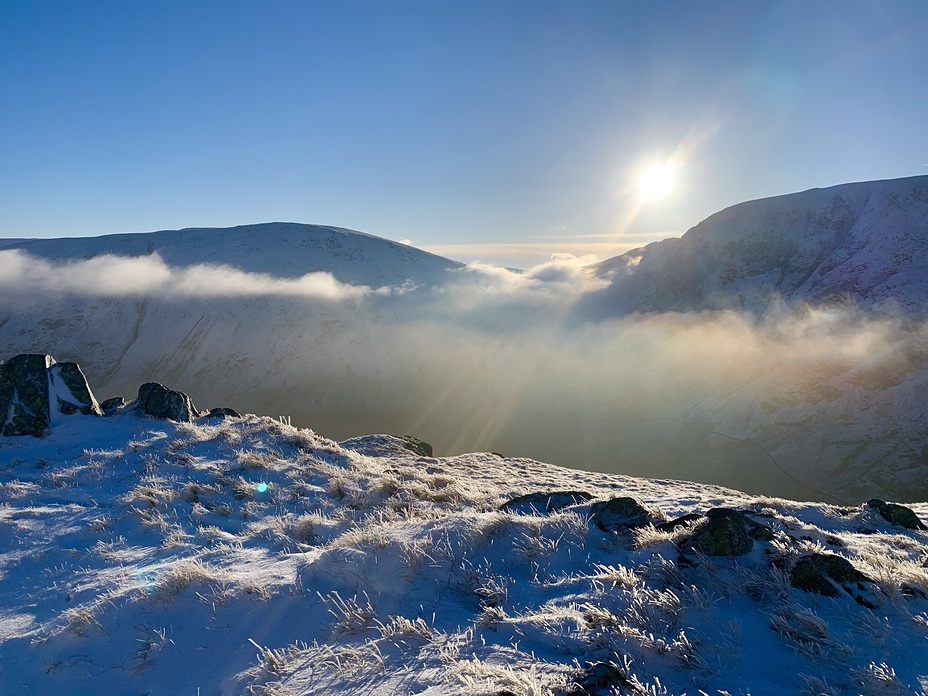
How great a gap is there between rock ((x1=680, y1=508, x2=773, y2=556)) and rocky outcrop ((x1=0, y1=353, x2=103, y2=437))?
17.8 meters

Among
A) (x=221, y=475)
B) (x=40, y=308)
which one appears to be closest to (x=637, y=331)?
(x=221, y=475)

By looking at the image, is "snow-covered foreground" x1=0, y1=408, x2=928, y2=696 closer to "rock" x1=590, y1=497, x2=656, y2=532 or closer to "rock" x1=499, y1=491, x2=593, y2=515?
"rock" x1=590, y1=497, x2=656, y2=532

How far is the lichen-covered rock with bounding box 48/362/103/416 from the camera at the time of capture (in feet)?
50.9

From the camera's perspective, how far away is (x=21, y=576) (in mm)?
6090

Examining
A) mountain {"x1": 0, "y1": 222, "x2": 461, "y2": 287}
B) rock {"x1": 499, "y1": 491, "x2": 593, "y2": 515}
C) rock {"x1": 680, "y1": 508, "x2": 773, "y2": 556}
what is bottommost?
rock {"x1": 499, "y1": 491, "x2": 593, "y2": 515}

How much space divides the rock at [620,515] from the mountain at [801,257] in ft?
235

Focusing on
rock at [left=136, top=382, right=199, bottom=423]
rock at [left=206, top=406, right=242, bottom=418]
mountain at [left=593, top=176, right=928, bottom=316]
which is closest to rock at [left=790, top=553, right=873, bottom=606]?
rock at [left=136, top=382, right=199, bottom=423]

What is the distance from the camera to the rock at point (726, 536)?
450 cm

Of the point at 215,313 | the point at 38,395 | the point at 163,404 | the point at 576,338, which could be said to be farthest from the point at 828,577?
the point at 215,313

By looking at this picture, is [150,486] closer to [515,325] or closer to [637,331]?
[637,331]

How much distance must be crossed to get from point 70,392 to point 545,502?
16816 mm

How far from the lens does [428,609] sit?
4312 mm

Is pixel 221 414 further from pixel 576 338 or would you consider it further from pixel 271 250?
pixel 271 250

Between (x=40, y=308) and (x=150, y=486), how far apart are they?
115 metres
